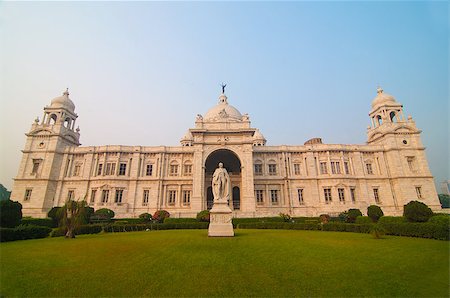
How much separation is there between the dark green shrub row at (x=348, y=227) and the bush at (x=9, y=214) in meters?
25.2

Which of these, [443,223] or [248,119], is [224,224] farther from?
[248,119]

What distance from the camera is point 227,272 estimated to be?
265 inches

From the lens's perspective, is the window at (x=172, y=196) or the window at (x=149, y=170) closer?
the window at (x=172, y=196)

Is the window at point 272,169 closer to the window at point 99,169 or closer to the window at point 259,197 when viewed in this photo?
the window at point 259,197

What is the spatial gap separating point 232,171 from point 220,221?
1067 inches

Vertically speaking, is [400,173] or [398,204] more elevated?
[400,173]

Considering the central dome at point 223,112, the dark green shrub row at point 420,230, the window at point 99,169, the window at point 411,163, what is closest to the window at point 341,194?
the window at point 411,163

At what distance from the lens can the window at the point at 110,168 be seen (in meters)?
38.3

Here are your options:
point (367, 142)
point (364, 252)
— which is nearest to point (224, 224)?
point (364, 252)

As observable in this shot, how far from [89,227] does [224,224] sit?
1188 cm

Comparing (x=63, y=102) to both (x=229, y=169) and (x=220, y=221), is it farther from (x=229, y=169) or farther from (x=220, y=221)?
(x=220, y=221)

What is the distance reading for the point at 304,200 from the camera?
3706 centimetres

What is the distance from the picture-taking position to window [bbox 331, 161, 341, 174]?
37791mm

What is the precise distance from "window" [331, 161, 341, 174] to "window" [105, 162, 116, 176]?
124 ft
